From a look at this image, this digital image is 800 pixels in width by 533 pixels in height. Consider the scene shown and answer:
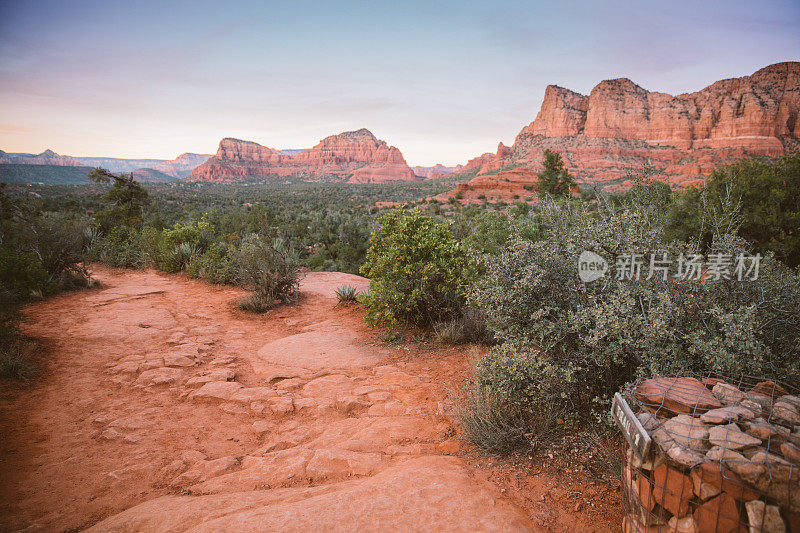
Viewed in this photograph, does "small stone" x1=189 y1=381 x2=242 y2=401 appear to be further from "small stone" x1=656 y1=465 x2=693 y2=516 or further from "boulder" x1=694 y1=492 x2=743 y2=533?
"boulder" x1=694 y1=492 x2=743 y2=533

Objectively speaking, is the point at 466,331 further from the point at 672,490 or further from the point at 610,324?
the point at 672,490

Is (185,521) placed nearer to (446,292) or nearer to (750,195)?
(446,292)

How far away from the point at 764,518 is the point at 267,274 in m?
8.43

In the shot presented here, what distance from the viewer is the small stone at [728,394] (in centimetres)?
236

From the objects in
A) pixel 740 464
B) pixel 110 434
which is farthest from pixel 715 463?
pixel 110 434

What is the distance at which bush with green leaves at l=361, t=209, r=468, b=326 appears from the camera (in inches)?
245

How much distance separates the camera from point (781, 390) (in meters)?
2.42

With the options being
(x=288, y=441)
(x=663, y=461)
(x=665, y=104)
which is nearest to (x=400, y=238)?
(x=288, y=441)

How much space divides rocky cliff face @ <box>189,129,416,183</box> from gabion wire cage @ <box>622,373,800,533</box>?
114 meters

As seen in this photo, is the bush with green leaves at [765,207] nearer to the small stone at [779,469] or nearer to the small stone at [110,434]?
the small stone at [779,469]

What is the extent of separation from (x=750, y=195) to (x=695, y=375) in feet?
29.5

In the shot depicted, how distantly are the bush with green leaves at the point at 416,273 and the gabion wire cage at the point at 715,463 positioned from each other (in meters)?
3.89

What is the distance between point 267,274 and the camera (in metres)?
8.44

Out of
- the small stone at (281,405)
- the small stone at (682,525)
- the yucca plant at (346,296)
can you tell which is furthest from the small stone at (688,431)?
the yucca plant at (346,296)
